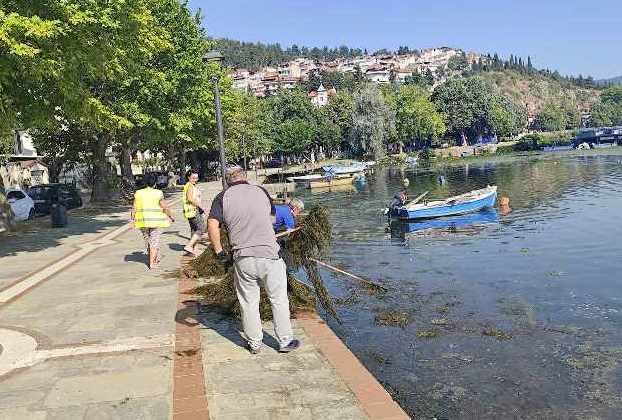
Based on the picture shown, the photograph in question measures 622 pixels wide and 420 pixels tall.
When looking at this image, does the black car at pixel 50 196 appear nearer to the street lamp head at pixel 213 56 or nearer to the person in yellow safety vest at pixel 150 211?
the street lamp head at pixel 213 56

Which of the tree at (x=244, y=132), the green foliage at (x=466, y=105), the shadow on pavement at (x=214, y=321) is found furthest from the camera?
the green foliage at (x=466, y=105)

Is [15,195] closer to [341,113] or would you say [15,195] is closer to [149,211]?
[149,211]

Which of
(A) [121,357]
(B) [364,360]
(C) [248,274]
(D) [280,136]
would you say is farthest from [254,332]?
(D) [280,136]

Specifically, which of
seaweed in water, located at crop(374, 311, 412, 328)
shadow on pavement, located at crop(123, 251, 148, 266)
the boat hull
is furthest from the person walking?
the boat hull

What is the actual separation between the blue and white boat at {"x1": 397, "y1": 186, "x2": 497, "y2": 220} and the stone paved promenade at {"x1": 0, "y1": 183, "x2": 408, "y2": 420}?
64.6 feet

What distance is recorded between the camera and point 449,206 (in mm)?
31438

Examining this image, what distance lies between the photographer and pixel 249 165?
97.9 metres

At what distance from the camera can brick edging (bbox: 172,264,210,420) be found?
5641mm

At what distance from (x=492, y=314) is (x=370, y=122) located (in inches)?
3283

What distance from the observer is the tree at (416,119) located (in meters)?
112

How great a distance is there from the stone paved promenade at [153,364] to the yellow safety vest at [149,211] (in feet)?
4.79

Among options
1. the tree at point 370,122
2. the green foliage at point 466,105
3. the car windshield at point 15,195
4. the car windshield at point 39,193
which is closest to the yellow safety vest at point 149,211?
the car windshield at point 15,195

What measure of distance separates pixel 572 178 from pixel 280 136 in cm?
5173

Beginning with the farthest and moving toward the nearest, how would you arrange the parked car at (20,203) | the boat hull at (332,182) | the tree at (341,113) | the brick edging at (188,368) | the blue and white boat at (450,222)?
the tree at (341,113)
the boat hull at (332,182)
the blue and white boat at (450,222)
the parked car at (20,203)
the brick edging at (188,368)
